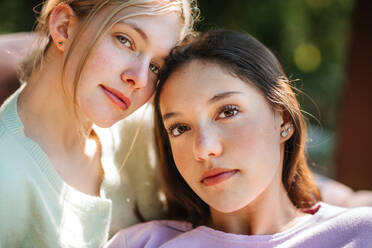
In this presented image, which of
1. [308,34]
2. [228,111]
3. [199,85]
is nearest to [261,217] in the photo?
[228,111]

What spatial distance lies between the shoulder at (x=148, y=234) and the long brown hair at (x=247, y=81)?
81 mm

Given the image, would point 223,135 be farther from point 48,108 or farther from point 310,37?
point 310,37

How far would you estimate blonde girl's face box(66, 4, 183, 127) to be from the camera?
1.46m

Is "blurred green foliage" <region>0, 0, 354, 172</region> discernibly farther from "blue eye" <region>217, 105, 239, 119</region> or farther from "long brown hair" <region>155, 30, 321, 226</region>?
"blue eye" <region>217, 105, 239, 119</region>

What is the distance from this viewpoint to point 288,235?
1516 millimetres

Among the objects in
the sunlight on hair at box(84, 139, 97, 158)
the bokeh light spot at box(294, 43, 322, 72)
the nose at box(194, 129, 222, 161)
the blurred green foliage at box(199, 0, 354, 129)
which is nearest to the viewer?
the nose at box(194, 129, 222, 161)

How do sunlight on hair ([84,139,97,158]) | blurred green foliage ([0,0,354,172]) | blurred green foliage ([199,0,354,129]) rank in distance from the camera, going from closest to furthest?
sunlight on hair ([84,139,97,158]), blurred green foliage ([0,0,354,172]), blurred green foliage ([199,0,354,129])

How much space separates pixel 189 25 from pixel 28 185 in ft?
2.57

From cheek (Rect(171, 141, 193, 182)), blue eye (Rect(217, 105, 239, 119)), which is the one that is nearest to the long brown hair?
blue eye (Rect(217, 105, 239, 119))

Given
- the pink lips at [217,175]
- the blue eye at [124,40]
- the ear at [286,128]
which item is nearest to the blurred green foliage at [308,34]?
the ear at [286,128]

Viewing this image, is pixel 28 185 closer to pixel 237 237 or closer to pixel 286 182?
pixel 237 237

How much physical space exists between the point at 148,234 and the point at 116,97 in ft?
1.63

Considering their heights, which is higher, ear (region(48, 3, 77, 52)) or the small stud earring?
ear (region(48, 3, 77, 52))

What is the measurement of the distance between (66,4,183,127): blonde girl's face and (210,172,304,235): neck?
522 millimetres
